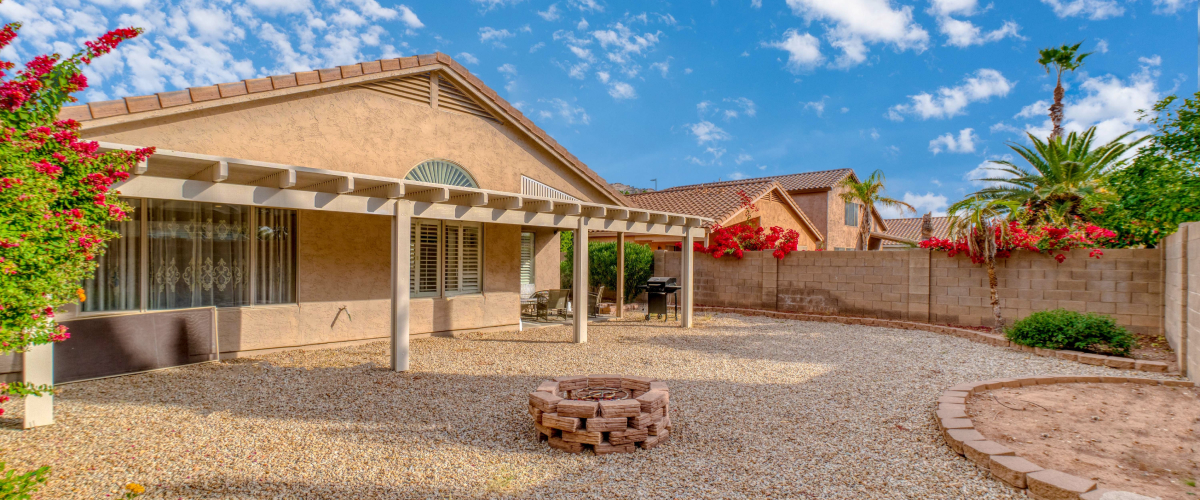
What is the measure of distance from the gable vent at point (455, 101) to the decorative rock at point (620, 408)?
291 inches

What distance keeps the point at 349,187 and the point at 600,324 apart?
700cm

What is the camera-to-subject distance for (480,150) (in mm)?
10648

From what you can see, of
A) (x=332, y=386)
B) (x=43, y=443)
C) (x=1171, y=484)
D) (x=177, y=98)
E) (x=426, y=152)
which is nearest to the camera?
(x=1171, y=484)

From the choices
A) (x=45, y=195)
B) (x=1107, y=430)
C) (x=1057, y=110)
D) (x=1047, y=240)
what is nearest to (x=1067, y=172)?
(x=1057, y=110)

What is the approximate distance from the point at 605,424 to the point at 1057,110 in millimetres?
24021

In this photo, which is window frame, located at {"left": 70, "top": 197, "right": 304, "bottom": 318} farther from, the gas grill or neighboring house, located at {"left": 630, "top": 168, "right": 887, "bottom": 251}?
neighboring house, located at {"left": 630, "top": 168, "right": 887, "bottom": 251}

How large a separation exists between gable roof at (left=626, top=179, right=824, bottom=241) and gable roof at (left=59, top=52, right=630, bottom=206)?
29.2ft

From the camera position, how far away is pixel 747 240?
50.3 feet

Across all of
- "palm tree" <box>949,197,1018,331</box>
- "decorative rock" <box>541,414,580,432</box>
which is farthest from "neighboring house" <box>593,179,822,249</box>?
"decorative rock" <box>541,414,580,432</box>

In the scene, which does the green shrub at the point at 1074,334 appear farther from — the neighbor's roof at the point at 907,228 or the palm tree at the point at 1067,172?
the neighbor's roof at the point at 907,228

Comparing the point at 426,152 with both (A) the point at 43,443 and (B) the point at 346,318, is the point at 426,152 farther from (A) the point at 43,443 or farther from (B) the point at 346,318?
(A) the point at 43,443

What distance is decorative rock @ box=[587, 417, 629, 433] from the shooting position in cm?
439

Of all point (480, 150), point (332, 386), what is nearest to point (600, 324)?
point (480, 150)

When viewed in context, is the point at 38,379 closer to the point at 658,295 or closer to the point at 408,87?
the point at 408,87
